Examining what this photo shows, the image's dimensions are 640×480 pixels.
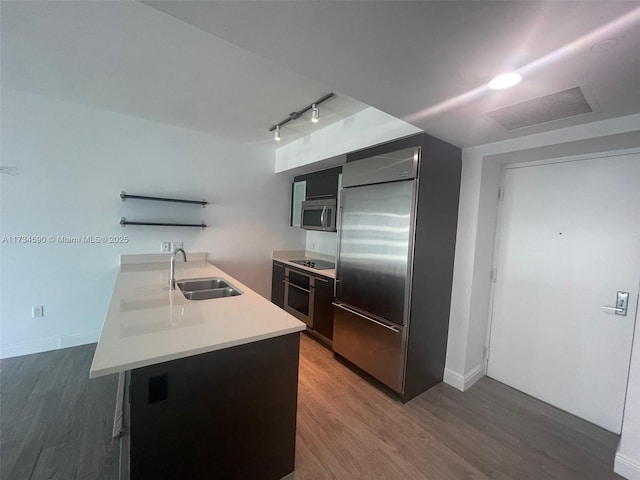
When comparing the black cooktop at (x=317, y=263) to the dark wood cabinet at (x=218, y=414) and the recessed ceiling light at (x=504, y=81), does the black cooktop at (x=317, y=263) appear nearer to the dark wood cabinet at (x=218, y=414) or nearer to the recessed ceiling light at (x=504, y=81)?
the dark wood cabinet at (x=218, y=414)

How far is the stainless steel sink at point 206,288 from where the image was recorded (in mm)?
2223

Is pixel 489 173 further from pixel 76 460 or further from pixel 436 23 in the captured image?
pixel 76 460

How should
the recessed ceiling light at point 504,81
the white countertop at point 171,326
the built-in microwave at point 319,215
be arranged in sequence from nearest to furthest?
the white countertop at point 171,326
the recessed ceiling light at point 504,81
the built-in microwave at point 319,215

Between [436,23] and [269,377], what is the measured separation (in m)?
1.75

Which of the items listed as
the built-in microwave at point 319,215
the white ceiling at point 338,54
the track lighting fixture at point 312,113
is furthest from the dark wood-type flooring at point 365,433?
the track lighting fixture at point 312,113

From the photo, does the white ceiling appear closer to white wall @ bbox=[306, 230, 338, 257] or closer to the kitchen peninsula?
the kitchen peninsula

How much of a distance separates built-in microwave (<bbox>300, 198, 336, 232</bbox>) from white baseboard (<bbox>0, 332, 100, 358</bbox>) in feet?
9.36

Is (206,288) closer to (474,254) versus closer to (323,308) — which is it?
(323,308)

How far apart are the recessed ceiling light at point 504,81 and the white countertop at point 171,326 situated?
1640mm

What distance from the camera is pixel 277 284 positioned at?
13.1 feet

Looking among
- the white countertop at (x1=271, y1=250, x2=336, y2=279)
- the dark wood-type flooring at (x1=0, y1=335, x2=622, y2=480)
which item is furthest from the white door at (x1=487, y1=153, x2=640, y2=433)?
the white countertop at (x1=271, y1=250, x2=336, y2=279)

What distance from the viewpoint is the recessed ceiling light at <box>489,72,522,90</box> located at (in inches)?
50.3

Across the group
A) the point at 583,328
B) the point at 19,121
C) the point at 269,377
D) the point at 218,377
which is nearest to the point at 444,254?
the point at 583,328

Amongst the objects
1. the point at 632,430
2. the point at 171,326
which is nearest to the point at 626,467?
the point at 632,430
